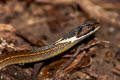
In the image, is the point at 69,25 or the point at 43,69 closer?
the point at 43,69

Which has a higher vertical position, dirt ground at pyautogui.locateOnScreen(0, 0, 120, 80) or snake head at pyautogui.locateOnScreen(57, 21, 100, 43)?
snake head at pyautogui.locateOnScreen(57, 21, 100, 43)

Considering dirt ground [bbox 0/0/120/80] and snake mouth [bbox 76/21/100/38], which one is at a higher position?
snake mouth [bbox 76/21/100/38]

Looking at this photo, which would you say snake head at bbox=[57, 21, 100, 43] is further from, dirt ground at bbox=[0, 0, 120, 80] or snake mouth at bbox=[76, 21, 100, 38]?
dirt ground at bbox=[0, 0, 120, 80]

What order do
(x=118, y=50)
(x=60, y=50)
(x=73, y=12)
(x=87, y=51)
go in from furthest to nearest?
(x=73, y=12) → (x=118, y=50) → (x=87, y=51) → (x=60, y=50)

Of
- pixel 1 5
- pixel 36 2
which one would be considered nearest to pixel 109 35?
pixel 36 2

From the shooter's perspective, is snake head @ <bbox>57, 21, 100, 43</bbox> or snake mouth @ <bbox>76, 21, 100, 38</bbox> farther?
snake mouth @ <bbox>76, 21, 100, 38</bbox>

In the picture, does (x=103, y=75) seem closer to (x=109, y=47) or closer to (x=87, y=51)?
(x=87, y=51)

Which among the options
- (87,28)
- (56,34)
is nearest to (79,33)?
(87,28)

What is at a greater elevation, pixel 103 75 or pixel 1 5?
pixel 1 5

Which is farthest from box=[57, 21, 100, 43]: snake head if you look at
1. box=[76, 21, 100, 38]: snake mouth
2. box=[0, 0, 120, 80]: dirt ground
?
box=[0, 0, 120, 80]: dirt ground

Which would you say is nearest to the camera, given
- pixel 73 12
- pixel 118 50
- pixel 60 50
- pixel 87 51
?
pixel 60 50
